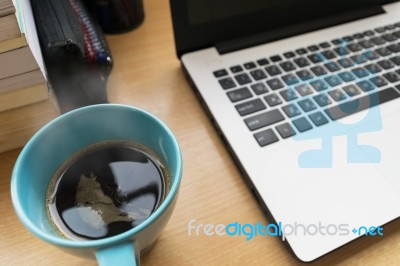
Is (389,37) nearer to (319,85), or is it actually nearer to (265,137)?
(319,85)

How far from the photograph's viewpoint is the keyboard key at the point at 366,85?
0.41 meters

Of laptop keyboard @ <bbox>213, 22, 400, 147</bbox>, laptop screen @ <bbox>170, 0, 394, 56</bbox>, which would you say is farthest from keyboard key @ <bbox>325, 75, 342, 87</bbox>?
laptop screen @ <bbox>170, 0, 394, 56</bbox>

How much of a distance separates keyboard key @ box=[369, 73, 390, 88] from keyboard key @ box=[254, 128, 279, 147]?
0.47ft

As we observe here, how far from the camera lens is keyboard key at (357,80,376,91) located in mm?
414

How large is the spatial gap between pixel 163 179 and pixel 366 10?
387 mm

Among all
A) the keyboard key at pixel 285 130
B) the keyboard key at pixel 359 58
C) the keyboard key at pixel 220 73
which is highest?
the keyboard key at pixel 220 73

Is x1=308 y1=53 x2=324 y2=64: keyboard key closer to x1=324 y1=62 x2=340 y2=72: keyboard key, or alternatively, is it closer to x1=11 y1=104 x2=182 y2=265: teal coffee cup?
x1=324 y1=62 x2=340 y2=72: keyboard key

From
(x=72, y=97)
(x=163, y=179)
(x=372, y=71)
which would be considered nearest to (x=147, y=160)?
(x=163, y=179)

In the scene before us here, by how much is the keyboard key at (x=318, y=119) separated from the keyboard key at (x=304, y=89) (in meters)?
0.03

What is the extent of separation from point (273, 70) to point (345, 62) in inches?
3.5

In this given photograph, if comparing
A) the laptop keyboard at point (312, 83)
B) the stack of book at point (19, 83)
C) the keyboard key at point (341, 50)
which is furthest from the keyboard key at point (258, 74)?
the stack of book at point (19, 83)

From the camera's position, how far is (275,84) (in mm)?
417

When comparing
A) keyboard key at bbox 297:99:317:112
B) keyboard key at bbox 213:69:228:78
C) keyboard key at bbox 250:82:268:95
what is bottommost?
keyboard key at bbox 297:99:317:112

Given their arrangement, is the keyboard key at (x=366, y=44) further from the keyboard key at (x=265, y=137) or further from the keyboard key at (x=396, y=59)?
the keyboard key at (x=265, y=137)
